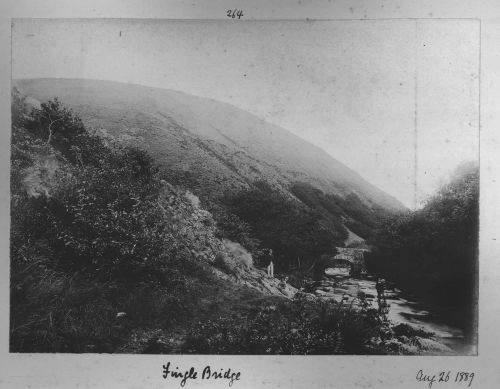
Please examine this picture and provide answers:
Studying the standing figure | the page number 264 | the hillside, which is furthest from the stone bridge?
the page number 264

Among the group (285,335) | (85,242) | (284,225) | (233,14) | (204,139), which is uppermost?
(233,14)

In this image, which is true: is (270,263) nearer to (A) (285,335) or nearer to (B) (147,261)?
(A) (285,335)

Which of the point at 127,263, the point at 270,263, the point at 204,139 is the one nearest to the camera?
the point at 127,263

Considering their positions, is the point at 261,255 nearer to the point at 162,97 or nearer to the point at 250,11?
the point at 162,97

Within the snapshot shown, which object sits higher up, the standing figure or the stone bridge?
the stone bridge

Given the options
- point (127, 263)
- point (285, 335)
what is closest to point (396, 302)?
point (285, 335)

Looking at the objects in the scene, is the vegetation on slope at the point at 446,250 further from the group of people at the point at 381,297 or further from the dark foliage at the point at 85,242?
the dark foliage at the point at 85,242

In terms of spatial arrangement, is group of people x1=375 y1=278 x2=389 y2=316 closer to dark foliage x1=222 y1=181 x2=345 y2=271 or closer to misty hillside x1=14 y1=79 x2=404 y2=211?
dark foliage x1=222 y1=181 x2=345 y2=271
